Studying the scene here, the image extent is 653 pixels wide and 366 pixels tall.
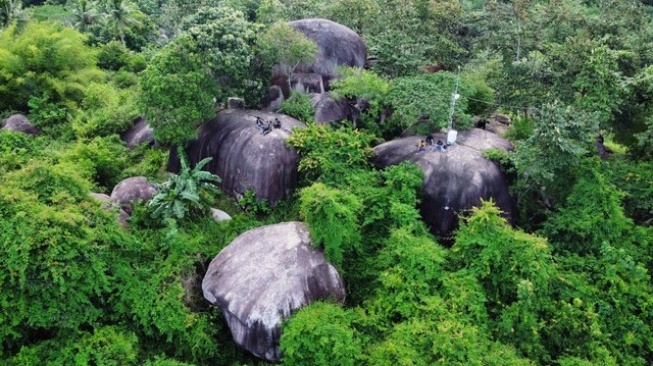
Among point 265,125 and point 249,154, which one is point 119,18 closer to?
point 265,125

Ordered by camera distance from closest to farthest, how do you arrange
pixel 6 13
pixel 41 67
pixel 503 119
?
pixel 503 119
pixel 41 67
pixel 6 13

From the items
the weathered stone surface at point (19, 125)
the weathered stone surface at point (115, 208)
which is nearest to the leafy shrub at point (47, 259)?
the weathered stone surface at point (115, 208)

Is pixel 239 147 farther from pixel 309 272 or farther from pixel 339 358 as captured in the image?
pixel 339 358

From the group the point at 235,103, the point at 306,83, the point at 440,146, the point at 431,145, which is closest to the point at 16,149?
the point at 235,103

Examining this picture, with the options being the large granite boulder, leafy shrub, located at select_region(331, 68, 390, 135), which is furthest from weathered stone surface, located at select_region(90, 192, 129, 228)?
leafy shrub, located at select_region(331, 68, 390, 135)

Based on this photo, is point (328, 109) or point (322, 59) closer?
point (328, 109)

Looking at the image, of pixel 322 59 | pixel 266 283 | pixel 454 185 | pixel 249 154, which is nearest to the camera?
pixel 266 283

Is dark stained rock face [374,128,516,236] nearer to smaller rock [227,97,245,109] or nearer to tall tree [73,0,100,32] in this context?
smaller rock [227,97,245,109]

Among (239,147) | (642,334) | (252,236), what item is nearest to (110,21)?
(239,147)
